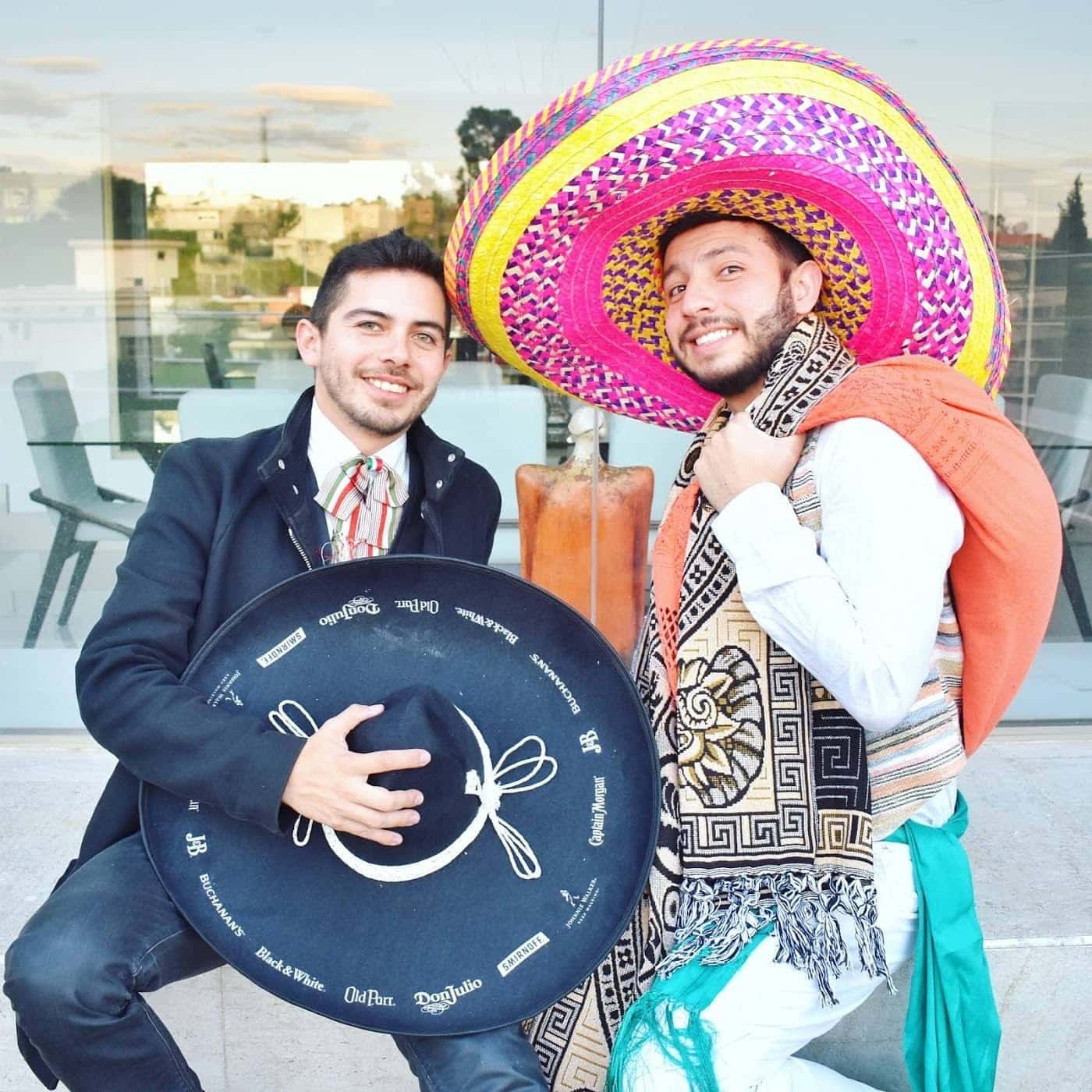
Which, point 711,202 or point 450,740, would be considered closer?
point 450,740

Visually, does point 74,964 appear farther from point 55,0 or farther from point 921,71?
point 921,71

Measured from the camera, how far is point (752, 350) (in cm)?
190

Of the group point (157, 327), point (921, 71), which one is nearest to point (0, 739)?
point (157, 327)

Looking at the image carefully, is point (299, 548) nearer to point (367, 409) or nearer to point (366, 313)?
point (367, 409)

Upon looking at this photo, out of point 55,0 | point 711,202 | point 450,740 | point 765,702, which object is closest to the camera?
point 450,740

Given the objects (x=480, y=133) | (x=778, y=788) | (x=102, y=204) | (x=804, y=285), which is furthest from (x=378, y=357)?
(x=102, y=204)

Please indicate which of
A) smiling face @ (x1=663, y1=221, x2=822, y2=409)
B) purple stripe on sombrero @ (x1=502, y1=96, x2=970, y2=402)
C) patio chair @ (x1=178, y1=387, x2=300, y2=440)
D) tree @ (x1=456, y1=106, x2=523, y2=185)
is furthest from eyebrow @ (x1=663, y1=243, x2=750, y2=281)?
patio chair @ (x1=178, y1=387, x2=300, y2=440)

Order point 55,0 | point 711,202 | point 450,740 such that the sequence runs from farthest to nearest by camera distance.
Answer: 1. point 55,0
2. point 711,202
3. point 450,740

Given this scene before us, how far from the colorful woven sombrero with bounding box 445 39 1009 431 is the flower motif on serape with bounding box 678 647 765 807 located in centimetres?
62

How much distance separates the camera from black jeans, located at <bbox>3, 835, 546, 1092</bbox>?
5.38 feet

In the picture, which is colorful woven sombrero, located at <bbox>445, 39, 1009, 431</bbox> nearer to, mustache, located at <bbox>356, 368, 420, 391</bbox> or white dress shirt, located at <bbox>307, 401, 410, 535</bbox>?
mustache, located at <bbox>356, 368, 420, 391</bbox>

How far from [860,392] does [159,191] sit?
2.54 meters

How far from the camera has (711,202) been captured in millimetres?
1932

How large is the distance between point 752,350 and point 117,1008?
1.17 m
